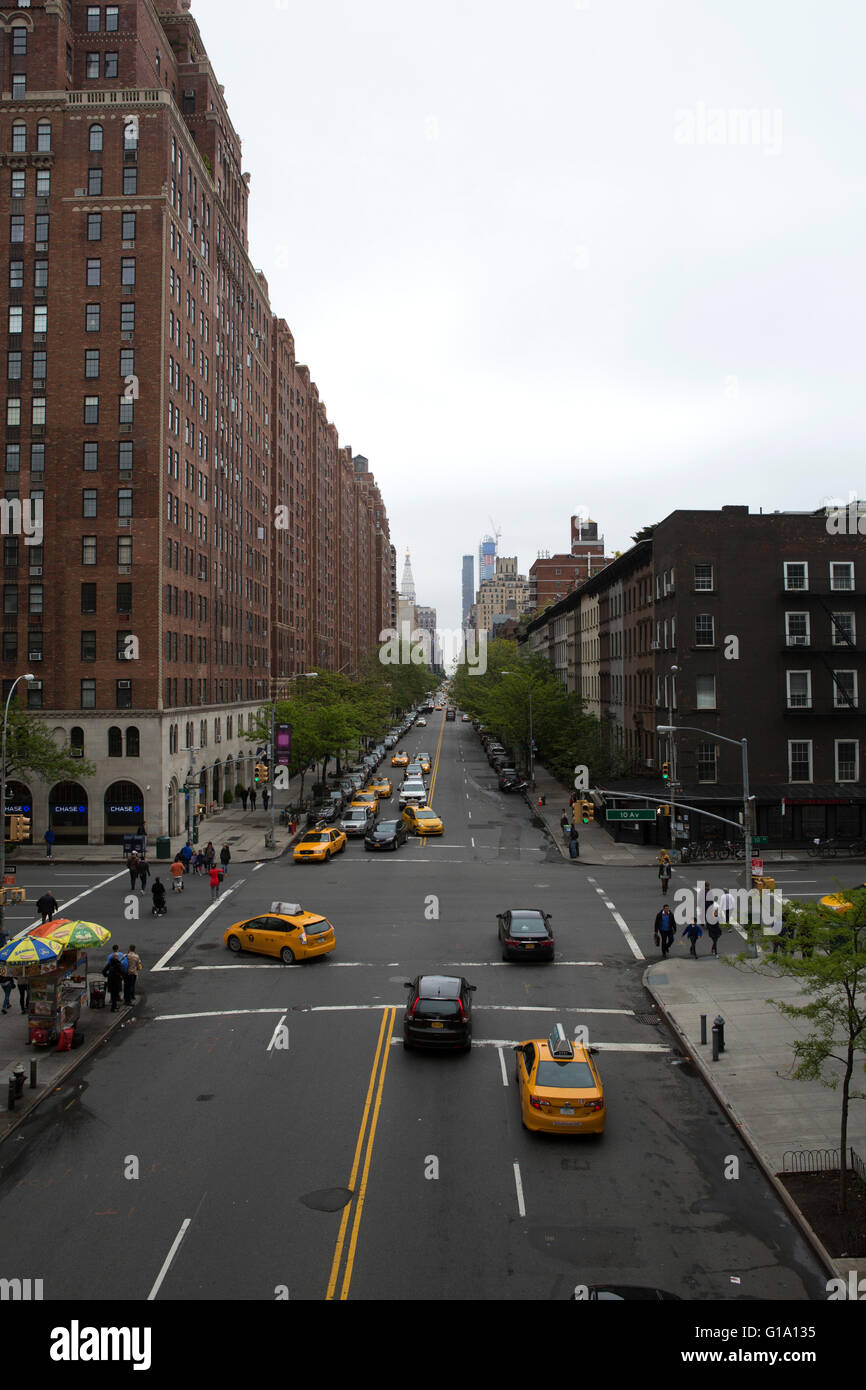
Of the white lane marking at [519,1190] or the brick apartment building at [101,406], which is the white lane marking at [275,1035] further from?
the brick apartment building at [101,406]

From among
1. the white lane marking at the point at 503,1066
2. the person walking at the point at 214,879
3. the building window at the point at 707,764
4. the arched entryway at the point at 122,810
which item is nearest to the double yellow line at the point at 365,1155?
the white lane marking at the point at 503,1066

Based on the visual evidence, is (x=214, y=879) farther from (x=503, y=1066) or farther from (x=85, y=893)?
(x=503, y=1066)

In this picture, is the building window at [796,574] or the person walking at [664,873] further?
the building window at [796,574]

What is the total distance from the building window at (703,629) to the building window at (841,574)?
6.69 metres

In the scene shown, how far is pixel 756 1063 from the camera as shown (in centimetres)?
1856

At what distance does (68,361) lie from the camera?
163ft

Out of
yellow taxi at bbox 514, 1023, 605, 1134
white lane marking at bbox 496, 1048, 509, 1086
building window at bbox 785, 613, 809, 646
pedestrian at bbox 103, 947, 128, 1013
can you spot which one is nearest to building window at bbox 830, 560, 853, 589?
building window at bbox 785, 613, 809, 646

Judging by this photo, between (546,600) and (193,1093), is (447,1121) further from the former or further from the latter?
(546,600)

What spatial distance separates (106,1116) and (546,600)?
5452 inches

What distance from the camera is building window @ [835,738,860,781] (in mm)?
48000

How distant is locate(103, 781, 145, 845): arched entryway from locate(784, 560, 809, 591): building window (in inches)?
1379

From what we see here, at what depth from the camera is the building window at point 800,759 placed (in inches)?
1885

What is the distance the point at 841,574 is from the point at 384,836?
27.0m

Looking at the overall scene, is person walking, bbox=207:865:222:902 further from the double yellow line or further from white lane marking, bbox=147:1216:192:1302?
white lane marking, bbox=147:1216:192:1302
